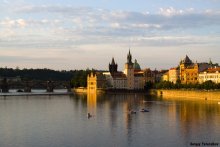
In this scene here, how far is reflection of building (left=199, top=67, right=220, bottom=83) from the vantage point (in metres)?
109

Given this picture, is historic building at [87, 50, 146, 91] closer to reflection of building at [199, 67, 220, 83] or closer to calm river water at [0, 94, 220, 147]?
reflection of building at [199, 67, 220, 83]

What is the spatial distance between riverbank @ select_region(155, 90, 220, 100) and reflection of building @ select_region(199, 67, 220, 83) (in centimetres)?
1033

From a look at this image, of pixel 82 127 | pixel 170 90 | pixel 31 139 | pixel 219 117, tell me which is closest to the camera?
pixel 31 139

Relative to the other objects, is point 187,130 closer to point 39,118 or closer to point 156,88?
point 39,118

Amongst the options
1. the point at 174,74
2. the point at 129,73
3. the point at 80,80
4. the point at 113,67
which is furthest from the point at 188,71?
the point at 80,80

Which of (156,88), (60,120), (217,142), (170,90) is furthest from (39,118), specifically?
(156,88)

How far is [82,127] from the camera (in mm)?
45344

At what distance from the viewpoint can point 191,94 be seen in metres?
94.7

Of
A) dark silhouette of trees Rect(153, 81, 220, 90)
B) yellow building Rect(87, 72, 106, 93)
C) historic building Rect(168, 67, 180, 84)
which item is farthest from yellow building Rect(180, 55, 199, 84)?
yellow building Rect(87, 72, 106, 93)

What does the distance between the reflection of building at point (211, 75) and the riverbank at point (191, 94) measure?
10.3 m

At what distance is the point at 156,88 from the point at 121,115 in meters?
66.8

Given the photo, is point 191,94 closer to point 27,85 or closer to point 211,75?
point 211,75

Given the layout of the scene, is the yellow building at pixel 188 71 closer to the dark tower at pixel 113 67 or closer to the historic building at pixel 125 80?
the historic building at pixel 125 80

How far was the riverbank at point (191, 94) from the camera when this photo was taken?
85.1 m
